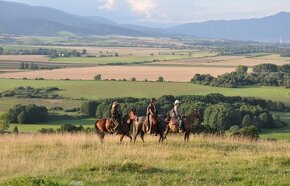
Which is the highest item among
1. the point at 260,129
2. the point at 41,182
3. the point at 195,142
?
the point at 41,182

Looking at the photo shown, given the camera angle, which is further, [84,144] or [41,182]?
[84,144]

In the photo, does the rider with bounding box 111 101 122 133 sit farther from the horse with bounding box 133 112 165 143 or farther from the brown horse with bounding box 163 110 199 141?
the brown horse with bounding box 163 110 199 141

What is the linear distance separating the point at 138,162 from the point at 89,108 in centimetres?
4791

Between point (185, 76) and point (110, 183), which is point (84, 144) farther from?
point (185, 76)

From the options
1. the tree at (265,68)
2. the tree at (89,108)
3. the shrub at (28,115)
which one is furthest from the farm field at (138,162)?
the tree at (265,68)

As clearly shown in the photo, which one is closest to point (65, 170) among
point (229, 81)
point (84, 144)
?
point (84, 144)

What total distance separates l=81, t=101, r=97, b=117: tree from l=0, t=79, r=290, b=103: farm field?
1058cm

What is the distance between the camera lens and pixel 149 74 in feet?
359

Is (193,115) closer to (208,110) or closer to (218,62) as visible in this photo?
(208,110)

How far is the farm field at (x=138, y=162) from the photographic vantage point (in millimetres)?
14281

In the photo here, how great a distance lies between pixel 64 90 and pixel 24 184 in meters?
72.7

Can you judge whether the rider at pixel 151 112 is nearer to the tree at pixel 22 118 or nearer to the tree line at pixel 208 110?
the tree line at pixel 208 110

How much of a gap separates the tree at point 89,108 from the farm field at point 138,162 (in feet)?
125

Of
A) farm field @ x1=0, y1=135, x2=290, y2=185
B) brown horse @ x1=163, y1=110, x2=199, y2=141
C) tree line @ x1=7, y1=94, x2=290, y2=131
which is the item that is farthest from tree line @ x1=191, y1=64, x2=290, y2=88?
farm field @ x1=0, y1=135, x2=290, y2=185
